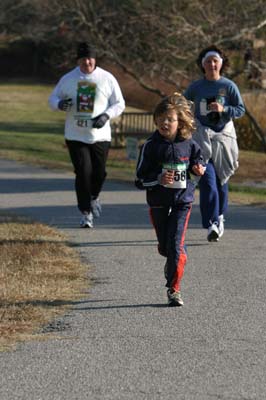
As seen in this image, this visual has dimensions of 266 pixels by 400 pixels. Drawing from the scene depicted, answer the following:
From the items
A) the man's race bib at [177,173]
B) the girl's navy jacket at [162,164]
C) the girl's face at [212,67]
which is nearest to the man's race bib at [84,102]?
the girl's face at [212,67]

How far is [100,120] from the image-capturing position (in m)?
11.8

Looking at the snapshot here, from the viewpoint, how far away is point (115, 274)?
9.50 m

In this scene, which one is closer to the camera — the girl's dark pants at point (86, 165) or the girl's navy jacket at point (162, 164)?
the girl's navy jacket at point (162, 164)

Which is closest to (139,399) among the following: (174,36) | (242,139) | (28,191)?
(28,191)

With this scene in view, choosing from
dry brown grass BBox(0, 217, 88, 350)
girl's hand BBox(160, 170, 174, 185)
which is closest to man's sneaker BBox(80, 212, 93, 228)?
dry brown grass BBox(0, 217, 88, 350)

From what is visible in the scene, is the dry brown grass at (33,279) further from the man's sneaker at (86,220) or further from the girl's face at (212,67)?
the girl's face at (212,67)

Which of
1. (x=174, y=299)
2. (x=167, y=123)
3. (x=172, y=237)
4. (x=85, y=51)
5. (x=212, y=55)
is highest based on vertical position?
(x=167, y=123)

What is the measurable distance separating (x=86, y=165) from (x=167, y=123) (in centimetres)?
401

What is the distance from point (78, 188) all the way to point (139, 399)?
6469 millimetres

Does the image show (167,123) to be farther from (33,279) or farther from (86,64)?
(86,64)

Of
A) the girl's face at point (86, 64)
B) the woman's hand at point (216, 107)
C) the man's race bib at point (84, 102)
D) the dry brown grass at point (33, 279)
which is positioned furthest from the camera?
the man's race bib at point (84, 102)

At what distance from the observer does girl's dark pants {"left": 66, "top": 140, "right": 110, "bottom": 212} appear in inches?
473

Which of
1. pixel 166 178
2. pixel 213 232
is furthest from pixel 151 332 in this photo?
pixel 213 232

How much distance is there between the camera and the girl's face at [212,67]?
10969 millimetres
